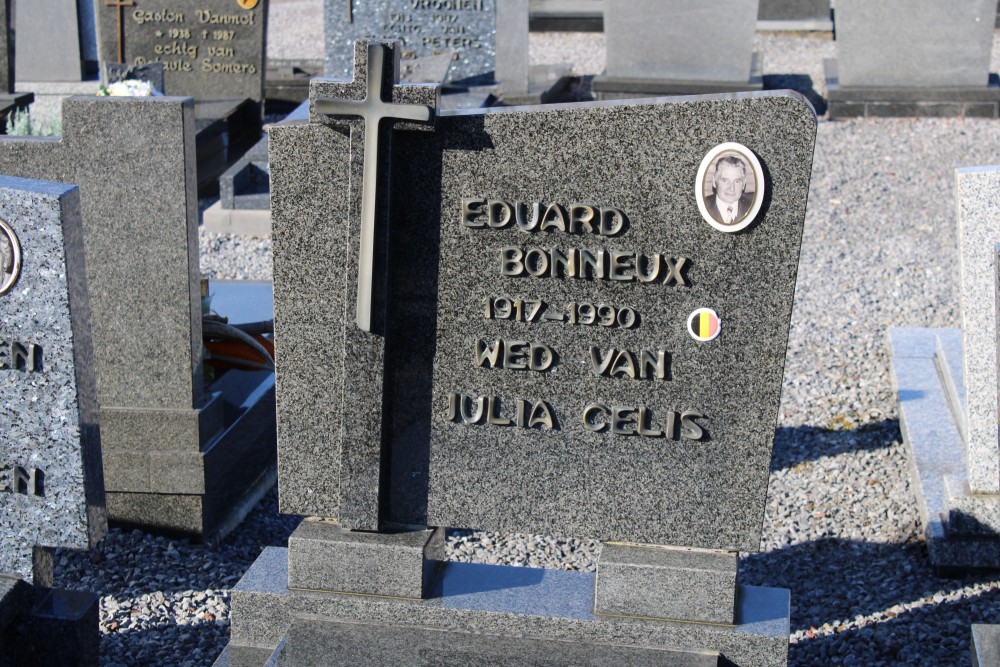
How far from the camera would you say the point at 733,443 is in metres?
3.32

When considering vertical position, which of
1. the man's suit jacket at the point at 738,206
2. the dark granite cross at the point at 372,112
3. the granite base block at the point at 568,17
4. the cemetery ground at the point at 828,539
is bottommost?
the cemetery ground at the point at 828,539

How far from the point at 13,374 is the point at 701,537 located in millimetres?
1995

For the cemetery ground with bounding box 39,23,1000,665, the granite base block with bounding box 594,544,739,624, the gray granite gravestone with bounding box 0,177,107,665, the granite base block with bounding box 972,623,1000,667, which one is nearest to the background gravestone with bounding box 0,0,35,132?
the cemetery ground with bounding box 39,23,1000,665

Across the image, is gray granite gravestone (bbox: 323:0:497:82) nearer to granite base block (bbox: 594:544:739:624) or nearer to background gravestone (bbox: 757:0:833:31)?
background gravestone (bbox: 757:0:833:31)

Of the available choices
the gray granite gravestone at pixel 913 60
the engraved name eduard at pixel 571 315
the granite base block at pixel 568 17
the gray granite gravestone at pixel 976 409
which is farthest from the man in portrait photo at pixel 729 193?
the granite base block at pixel 568 17

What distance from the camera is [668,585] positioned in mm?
3340

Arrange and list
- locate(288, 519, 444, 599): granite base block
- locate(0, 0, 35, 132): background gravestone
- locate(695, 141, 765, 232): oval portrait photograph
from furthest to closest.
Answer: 1. locate(0, 0, 35, 132): background gravestone
2. locate(288, 519, 444, 599): granite base block
3. locate(695, 141, 765, 232): oval portrait photograph

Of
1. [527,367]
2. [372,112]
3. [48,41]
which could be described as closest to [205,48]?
[48,41]

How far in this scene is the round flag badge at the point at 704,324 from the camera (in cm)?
322

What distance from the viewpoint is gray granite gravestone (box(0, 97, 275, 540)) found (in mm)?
4371

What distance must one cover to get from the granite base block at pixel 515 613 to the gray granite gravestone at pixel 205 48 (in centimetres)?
702

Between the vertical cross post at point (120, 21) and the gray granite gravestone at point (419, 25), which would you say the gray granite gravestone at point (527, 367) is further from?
the vertical cross post at point (120, 21)

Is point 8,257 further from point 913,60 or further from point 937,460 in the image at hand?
point 913,60

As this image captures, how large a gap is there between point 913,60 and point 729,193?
29.1ft
